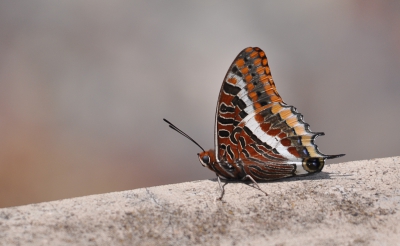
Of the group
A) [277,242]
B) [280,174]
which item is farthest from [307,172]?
[277,242]

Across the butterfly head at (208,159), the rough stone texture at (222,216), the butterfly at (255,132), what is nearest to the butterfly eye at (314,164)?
the butterfly at (255,132)

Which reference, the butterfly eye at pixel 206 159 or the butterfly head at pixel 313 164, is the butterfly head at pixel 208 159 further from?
the butterfly head at pixel 313 164

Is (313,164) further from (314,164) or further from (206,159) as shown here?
(206,159)

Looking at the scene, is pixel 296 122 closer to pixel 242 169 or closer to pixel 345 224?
pixel 242 169

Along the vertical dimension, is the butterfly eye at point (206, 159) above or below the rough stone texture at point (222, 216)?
above

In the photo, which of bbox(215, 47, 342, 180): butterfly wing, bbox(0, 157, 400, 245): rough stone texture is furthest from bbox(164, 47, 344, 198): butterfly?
bbox(0, 157, 400, 245): rough stone texture

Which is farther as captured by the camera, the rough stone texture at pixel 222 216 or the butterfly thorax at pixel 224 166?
the butterfly thorax at pixel 224 166

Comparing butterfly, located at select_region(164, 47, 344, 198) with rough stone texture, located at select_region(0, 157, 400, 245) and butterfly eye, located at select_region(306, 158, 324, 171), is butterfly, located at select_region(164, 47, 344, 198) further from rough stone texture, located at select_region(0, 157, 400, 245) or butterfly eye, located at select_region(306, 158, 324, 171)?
rough stone texture, located at select_region(0, 157, 400, 245)

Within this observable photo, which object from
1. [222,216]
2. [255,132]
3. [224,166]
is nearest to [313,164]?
[255,132]
